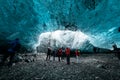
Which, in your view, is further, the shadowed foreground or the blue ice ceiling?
A: the blue ice ceiling

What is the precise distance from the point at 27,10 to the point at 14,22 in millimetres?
2461

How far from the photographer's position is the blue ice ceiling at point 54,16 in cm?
2277

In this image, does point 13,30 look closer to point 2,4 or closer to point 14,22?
point 14,22

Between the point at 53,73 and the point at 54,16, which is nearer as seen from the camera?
the point at 53,73

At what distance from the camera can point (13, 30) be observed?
24.8 meters

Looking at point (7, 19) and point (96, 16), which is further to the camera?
point (96, 16)

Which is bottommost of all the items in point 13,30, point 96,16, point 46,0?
point 13,30

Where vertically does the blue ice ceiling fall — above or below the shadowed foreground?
above

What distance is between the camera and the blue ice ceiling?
22.8 m

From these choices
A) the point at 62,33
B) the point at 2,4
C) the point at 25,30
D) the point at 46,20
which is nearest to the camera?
the point at 2,4

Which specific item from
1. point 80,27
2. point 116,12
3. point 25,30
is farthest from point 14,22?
point 116,12

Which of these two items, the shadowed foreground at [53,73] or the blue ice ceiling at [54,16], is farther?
the blue ice ceiling at [54,16]

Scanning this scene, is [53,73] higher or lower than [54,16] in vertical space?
lower

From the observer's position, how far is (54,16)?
2706 cm
